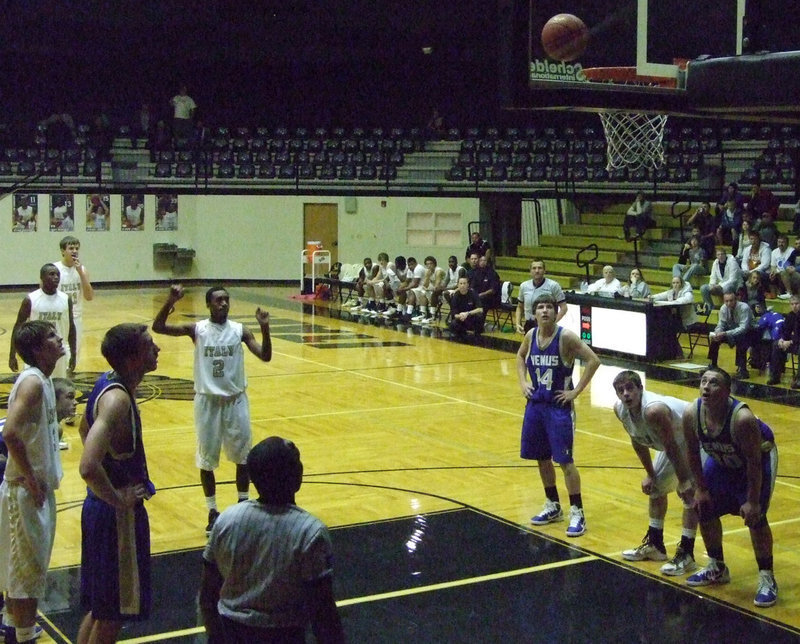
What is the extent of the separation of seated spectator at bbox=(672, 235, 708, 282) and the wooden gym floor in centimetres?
370

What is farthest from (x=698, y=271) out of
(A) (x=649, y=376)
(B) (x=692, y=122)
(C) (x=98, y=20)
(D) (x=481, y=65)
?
(C) (x=98, y=20)

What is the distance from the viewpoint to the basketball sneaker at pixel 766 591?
251 inches

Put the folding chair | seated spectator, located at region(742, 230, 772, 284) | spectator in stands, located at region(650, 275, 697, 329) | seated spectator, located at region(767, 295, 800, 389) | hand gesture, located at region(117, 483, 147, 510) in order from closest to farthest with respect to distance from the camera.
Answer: hand gesture, located at region(117, 483, 147, 510) → seated spectator, located at region(767, 295, 800, 389) → spectator in stands, located at region(650, 275, 697, 329) → the folding chair → seated spectator, located at region(742, 230, 772, 284)

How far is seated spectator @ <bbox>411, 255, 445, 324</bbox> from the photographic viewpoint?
20.9 metres

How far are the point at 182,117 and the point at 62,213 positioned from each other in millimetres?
3795

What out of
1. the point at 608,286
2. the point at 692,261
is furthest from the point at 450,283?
the point at 692,261

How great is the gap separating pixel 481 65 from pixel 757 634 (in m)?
25.2

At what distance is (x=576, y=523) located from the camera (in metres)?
7.79

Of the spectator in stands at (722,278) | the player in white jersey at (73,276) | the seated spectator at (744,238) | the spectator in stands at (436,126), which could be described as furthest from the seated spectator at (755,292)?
the spectator in stands at (436,126)

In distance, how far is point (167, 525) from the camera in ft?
26.2

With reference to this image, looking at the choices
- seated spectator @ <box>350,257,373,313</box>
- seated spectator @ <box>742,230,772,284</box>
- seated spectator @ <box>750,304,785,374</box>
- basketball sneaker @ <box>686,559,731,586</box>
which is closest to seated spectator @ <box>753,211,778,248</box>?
seated spectator @ <box>742,230,772,284</box>

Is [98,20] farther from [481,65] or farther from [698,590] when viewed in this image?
[698,590]

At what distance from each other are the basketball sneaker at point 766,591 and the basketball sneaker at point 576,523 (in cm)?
151

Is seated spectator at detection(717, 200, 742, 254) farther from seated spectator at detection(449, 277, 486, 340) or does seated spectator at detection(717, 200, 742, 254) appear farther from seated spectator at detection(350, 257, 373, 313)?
seated spectator at detection(350, 257, 373, 313)
